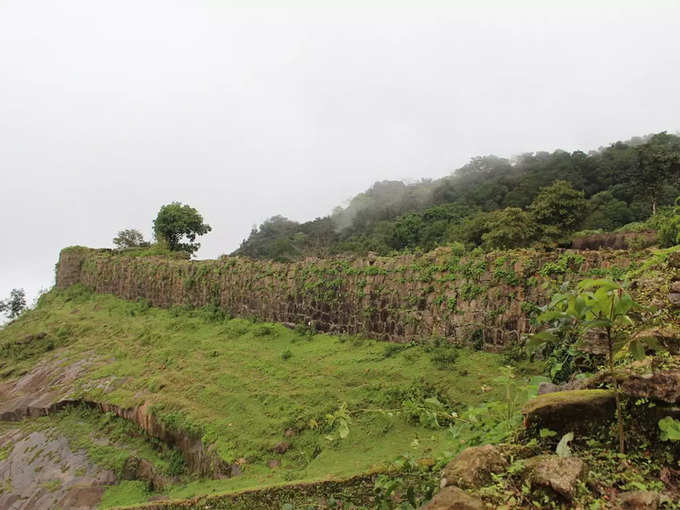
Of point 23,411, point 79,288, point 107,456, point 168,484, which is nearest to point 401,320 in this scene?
point 168,484

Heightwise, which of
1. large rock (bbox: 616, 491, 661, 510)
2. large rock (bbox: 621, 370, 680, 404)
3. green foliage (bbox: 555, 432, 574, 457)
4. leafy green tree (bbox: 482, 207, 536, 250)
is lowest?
large rock (bbox: 616, 491, 661, 510)

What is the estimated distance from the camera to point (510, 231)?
2266 cm

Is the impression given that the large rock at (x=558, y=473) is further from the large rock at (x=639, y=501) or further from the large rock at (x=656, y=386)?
the large rock at (x=656, y=386)

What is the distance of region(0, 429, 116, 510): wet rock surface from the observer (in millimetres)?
7281

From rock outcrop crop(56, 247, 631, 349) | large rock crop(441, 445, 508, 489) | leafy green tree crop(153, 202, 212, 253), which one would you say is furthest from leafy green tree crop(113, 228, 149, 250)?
large rock crop(441, 445, 508, 489)

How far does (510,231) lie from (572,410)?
21.6m

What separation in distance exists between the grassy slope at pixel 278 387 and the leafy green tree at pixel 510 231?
46.4 ft

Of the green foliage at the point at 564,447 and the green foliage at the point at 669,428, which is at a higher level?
the green foliage at the point at 669,428

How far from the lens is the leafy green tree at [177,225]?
110 ft

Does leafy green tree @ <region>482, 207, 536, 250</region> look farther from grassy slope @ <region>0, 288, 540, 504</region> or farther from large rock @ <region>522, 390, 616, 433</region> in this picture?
large rock @ <region>522, 390, 616, 433</region>

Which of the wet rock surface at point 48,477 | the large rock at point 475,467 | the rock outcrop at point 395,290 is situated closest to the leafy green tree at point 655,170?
the rock outcrop at point 395,290

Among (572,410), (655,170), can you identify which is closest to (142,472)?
(572,410)

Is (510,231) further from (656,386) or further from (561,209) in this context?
(656,386)

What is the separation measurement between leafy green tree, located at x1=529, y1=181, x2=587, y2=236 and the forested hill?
0.05 metres
